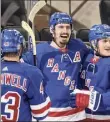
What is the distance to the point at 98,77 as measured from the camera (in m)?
2.37

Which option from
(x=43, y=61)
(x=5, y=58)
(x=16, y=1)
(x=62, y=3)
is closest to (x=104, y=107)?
(x=43, y=61)

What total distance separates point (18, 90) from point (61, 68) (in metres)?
0.48

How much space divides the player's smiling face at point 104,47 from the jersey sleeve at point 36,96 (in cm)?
46

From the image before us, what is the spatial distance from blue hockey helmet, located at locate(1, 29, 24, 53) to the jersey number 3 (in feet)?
0.68

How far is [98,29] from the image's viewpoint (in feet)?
8.13

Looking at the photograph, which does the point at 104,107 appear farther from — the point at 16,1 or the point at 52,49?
the point at 16,1

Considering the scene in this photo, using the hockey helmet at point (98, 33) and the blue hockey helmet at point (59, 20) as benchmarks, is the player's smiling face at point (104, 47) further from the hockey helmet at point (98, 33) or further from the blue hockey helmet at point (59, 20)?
the blue hockey helmet at point (59, 20)

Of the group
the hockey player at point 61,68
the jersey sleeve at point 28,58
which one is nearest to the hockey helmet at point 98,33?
the hockey player at point 61,68

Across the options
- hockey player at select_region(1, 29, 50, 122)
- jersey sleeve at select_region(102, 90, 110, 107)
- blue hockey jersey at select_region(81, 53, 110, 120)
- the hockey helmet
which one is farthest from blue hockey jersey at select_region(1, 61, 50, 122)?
the hockey helmet

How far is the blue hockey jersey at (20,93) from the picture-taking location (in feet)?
6.65

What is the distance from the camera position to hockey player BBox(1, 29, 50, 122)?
203 centimetres

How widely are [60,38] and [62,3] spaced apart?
10.8ft

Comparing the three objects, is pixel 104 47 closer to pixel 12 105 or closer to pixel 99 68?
pixel 99 68

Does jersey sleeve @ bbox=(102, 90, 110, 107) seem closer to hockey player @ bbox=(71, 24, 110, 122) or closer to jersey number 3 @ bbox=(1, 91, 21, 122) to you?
hockey player @ bbox=(71, 24, 110, 122)
